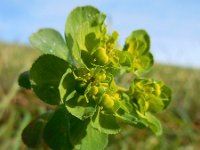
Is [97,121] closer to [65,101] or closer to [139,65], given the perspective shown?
[65,101]

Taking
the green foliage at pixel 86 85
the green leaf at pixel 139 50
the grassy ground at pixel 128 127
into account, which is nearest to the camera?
the green foliage at pixel 86 85

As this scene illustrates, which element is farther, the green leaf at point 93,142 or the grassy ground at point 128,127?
the grassy ground at point 128,127

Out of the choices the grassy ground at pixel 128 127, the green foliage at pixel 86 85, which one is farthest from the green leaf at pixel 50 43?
the grassy ground at pixel 128 127

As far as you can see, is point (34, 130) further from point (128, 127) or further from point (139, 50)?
point (128, 127)

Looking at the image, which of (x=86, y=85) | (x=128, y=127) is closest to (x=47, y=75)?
(x=86, y=85)

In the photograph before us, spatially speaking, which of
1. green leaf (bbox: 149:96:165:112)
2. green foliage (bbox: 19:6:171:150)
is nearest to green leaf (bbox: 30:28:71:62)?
green foliage (bbox: 19:6:171:150)

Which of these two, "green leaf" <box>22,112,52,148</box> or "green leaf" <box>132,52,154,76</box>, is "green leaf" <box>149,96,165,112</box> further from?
"green leaf" <box>22,112,52,148</box>

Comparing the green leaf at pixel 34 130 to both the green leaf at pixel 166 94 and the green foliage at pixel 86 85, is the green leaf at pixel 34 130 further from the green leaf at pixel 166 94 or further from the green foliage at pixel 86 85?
the green leaf at pixel 166 94

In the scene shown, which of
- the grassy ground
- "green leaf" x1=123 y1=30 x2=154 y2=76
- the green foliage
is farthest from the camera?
the grassy ground
